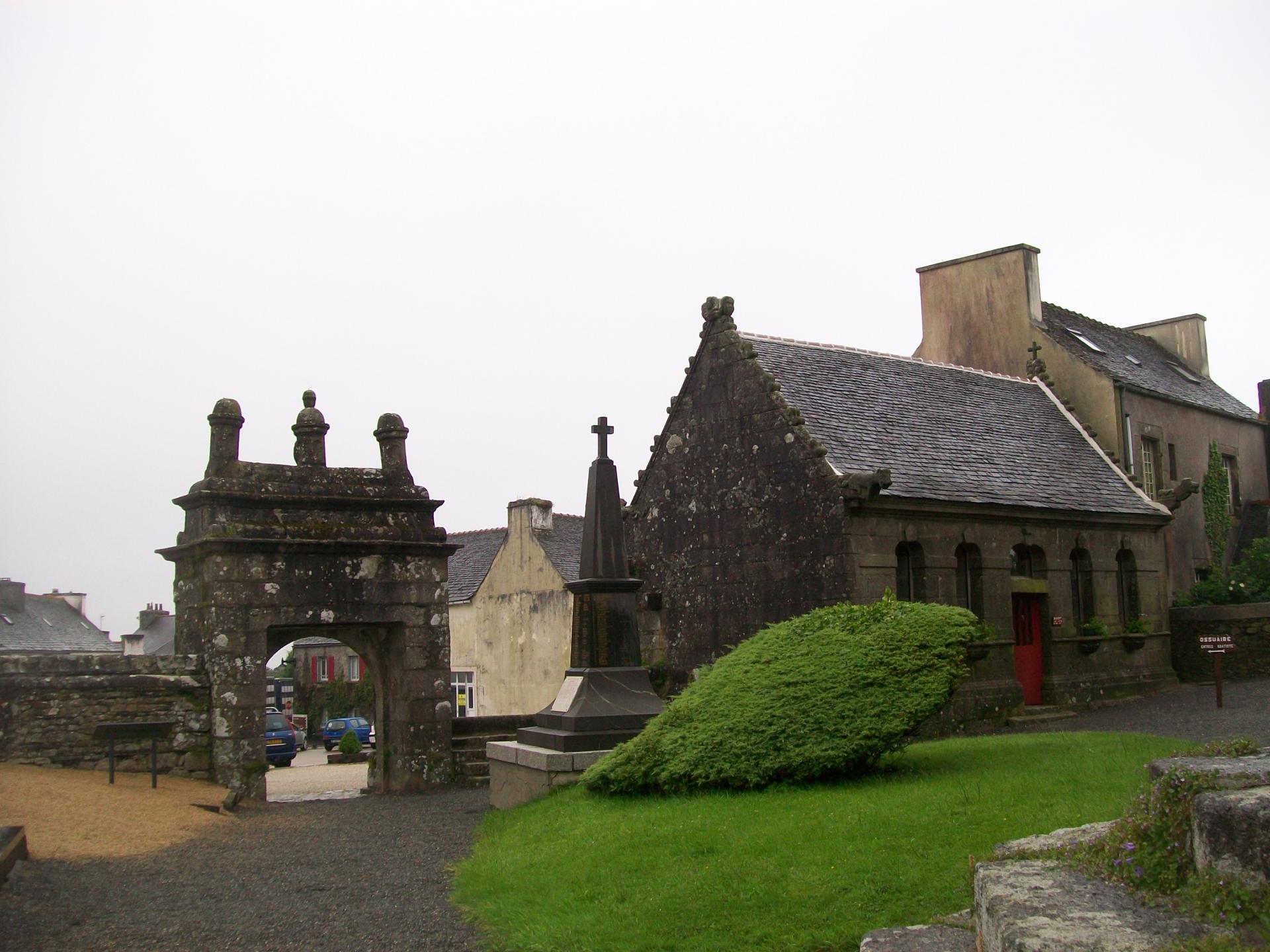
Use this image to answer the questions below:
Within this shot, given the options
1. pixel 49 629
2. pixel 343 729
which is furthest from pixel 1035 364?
pixel 49 629

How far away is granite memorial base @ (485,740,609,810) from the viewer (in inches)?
490

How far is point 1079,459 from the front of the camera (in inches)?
934

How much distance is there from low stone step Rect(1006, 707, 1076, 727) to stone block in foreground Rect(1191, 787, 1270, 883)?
15.2 metres

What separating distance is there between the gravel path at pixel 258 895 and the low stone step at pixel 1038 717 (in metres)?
10.1

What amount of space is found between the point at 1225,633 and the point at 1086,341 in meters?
7.33

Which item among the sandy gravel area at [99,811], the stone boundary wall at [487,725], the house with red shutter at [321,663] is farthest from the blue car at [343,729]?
the sandy gravel area at [99,811]

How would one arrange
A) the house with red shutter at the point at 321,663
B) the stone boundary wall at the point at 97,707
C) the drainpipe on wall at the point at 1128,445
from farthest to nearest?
the house with red shutter at the point at 321,663 → the drainpipe on wall at the point at 1128,445 → the stone boundary wall at the point at 97,707

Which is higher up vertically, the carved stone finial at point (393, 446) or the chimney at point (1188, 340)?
the chimney at point (1188, 340)

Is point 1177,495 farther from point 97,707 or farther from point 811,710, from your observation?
point 97,707

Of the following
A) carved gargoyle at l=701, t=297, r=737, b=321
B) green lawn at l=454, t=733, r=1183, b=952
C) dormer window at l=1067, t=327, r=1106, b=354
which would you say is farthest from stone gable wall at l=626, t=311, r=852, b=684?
dormer window at l=1067, t=327, r=1106, b=354

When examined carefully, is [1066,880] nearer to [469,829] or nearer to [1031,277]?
[469,829]

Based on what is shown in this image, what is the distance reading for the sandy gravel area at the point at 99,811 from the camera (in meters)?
10.7

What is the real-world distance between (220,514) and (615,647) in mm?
5846

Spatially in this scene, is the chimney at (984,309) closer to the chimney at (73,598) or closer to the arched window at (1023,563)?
the arched window at (1023,563)
